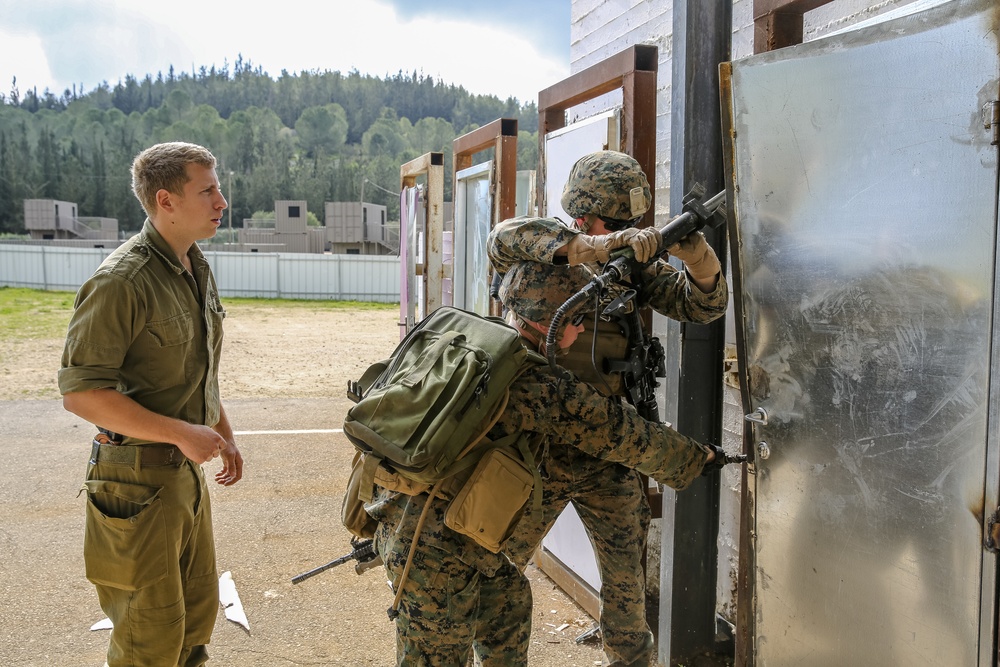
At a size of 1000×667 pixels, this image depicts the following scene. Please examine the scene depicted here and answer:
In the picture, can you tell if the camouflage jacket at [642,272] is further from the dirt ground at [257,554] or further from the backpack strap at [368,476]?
the dirt ground at [257,554]

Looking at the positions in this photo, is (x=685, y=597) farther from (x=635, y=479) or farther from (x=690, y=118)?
(x=690, y=118)

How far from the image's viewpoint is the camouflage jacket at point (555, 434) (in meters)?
2.22

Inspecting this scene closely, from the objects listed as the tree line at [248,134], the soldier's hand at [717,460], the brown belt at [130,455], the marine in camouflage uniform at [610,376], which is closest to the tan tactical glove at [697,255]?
the marine in camouflage uniform at [610,376]

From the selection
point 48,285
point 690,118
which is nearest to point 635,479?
point 690,118

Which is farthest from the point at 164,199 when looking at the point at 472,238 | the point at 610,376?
the point at 472,238

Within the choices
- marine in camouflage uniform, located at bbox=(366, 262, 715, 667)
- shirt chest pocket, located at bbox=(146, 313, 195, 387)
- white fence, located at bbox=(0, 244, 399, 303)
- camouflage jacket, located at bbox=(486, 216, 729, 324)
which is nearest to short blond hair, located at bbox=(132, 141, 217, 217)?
shirt chest pocket, located at bbox=(146, 313, 195, 387)

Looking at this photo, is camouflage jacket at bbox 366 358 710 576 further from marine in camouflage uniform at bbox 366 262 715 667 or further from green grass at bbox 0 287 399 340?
green grass at bbox 0 287 399 340

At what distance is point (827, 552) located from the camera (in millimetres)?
2217

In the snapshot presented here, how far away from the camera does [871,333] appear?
2023 mm

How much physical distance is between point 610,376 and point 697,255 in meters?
0.48

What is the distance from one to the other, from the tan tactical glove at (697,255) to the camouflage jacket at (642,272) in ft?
0.20

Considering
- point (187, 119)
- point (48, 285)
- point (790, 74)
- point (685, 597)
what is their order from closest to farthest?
point (790, 74) → point (685, 597) → point (48, 285) → point (187, 119)

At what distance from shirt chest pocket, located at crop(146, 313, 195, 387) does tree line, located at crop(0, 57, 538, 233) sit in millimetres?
38000

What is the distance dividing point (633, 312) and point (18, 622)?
3.06 m
